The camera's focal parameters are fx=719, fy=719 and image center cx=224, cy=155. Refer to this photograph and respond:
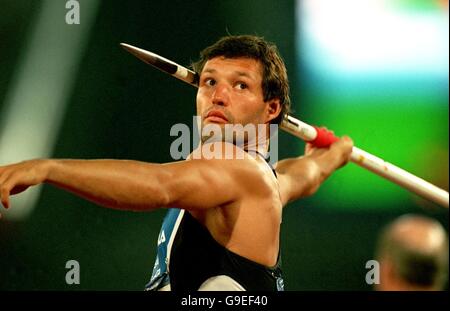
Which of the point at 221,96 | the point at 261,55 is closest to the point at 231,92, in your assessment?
the point at 221,96

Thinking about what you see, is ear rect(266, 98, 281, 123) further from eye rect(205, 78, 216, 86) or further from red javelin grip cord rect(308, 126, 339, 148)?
red javelin grip cord rect(308, 126, 339, 148)

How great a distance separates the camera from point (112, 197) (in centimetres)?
192

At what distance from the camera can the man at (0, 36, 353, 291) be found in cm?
191

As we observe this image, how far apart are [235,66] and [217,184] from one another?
61cm

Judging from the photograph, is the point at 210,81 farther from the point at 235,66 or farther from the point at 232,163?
the point at 232,163

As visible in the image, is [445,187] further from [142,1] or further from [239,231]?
[239,231]

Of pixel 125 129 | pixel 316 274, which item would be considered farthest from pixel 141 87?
pixel 316 274

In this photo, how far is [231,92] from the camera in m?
2.57

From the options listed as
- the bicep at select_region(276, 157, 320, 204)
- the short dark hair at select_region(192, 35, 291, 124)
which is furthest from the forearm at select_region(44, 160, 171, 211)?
the bicep at select_region(276, 157, 320, 204)

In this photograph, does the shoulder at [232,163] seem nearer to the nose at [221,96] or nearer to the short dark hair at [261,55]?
the nose at [221,96]

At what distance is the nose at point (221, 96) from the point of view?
2541mm

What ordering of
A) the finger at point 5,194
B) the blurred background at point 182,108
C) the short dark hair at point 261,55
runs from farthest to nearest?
the blurred background at point 182,108, the short dark hair at point 261,55, the finger at point 5,194

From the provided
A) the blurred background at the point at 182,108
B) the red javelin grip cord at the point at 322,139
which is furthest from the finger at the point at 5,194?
the blurred background at the point at 182,108

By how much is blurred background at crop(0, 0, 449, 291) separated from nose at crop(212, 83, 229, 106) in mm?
1761
